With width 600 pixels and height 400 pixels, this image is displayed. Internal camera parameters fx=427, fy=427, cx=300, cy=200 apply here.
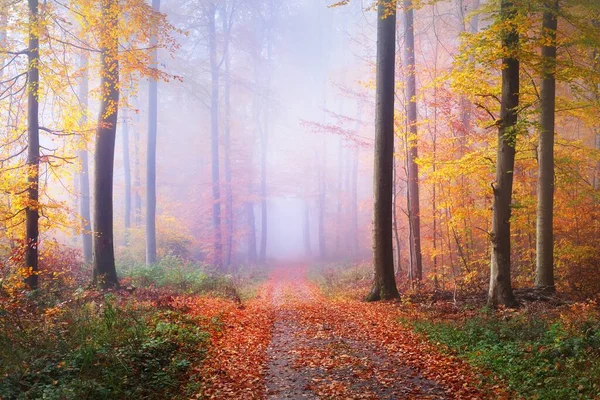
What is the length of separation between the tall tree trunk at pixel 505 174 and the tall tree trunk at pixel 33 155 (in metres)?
10.6

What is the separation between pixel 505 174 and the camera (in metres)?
9.73

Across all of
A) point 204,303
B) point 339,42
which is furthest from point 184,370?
point 339,42

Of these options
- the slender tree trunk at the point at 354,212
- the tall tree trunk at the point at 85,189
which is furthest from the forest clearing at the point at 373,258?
the slender tree trunk at the point at 354,212

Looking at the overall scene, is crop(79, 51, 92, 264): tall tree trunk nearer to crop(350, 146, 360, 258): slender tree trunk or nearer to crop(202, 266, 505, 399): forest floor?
crop(202, 266, 505, 399): forest floor

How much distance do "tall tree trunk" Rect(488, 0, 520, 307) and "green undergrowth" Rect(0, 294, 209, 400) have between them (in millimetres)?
6704

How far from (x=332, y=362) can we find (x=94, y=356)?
11.6ft

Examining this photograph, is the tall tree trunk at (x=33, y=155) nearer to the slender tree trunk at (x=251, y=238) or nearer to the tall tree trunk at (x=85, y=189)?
the tall tree trunk at (x=85, y=189)

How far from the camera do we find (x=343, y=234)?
4019cm

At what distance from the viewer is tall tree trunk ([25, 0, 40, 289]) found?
989 centimetres

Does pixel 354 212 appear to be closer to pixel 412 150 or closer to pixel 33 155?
pixel 412 150

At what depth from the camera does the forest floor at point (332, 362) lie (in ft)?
18.8

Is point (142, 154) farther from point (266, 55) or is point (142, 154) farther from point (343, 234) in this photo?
point (343, 234)

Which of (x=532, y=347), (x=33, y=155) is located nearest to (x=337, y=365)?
(x=532, y=347)

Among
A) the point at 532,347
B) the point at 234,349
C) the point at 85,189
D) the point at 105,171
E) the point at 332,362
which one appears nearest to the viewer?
the point at 532,347
